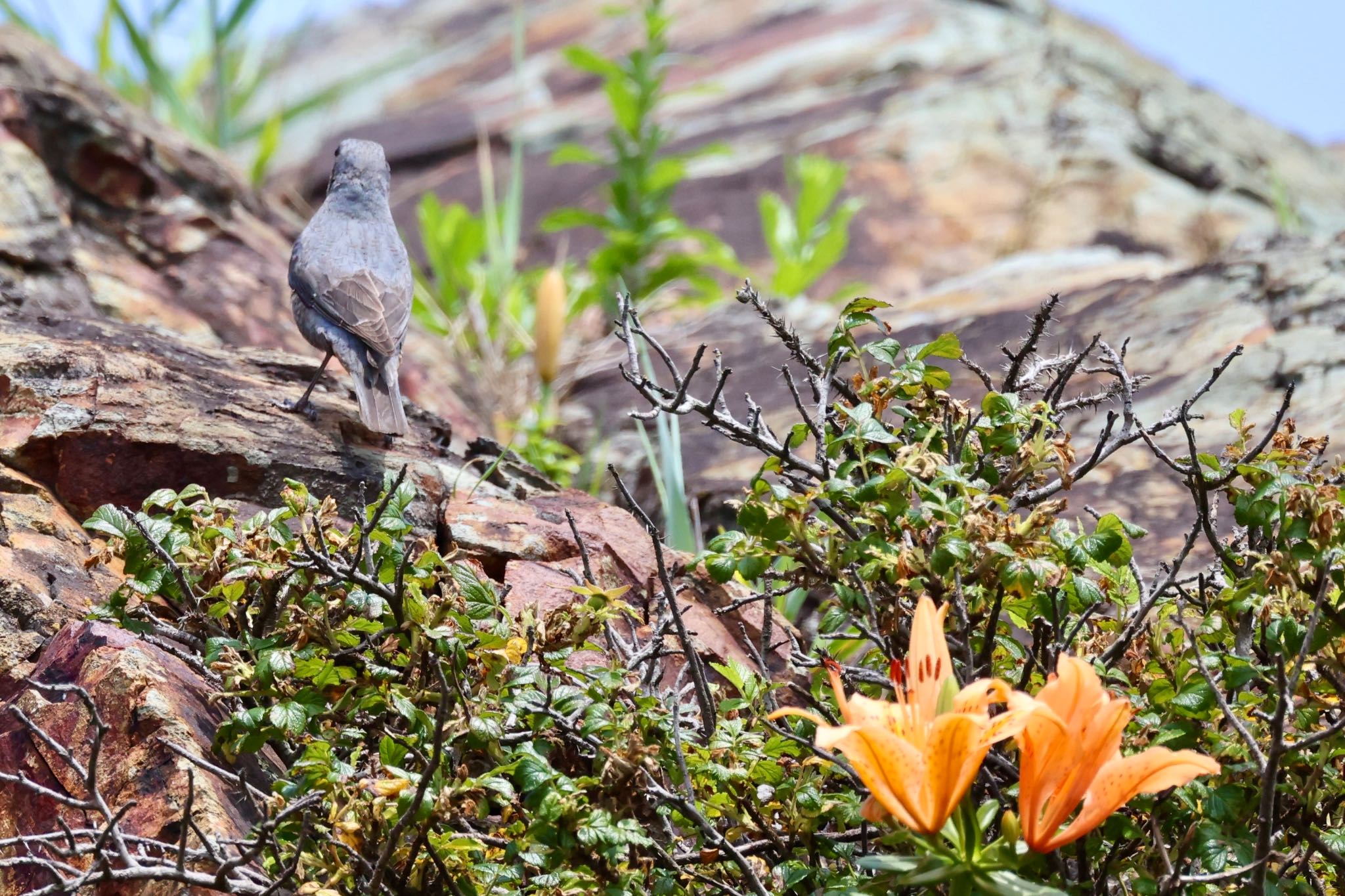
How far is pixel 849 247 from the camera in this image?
29.4 feet

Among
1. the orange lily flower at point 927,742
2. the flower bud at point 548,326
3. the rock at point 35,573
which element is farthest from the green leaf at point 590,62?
the orange lily flower at point 927,742

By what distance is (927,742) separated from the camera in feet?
5.17

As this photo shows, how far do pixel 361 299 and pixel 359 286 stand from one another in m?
0.07

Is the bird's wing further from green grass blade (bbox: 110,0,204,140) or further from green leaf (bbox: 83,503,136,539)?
green grass blade (bbox: 110,0,204,140)

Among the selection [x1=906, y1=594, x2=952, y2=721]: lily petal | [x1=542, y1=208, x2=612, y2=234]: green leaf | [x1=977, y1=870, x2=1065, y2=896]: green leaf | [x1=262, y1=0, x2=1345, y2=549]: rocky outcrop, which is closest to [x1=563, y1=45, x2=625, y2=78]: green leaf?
[x1=262, y1=0, x2=1345, y2=549]: rocky outcrop

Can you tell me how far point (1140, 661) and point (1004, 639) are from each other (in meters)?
0.23

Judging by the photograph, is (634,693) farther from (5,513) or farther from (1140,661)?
(5,513)

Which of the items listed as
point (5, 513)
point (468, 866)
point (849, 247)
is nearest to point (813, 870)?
point (468, 866)

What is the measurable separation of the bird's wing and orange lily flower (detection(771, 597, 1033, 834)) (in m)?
2.84

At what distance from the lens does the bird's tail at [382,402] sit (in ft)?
12.5

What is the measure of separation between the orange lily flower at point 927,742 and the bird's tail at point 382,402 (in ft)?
7.91

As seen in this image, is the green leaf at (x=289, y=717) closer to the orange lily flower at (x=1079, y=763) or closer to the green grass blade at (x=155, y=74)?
the orange lily flower at (x=1079, y=763)

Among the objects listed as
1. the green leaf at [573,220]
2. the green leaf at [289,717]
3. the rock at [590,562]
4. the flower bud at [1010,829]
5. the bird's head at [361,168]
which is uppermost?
the green leaf at [573,220]

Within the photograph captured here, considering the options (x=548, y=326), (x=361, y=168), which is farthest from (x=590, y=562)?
(x=548, y=326)
